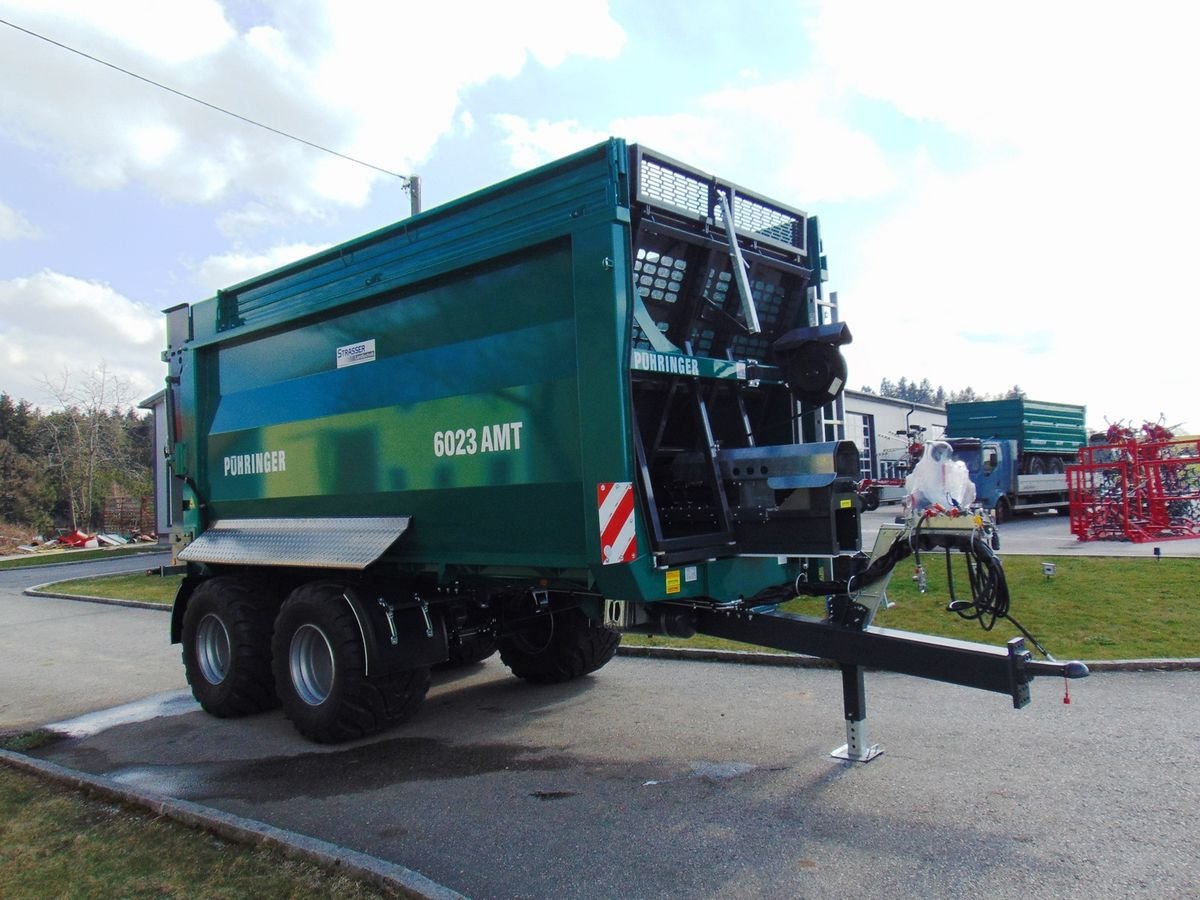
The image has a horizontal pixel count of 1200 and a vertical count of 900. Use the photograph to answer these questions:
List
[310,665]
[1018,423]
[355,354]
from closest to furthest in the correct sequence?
[355,354]
[310,665]
[1018,423]

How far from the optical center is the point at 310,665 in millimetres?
6230

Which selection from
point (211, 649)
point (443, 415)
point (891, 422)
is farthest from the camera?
point (891, 422)

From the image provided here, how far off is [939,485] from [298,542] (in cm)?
438

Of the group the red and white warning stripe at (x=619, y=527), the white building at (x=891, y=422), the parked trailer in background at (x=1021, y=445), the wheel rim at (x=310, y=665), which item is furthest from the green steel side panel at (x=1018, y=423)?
the red and white warning stripe at (x=619, y=527)

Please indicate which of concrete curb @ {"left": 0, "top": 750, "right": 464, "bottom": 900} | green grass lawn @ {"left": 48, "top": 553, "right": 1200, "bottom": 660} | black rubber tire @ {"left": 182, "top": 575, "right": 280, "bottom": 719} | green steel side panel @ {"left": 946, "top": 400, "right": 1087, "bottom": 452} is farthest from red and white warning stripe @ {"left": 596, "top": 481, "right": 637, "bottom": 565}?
green steel side panel @ {"left": 946, "top": 400, "right": 1087, "bottom": 452}

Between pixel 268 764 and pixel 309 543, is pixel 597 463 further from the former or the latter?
pixel 268 764

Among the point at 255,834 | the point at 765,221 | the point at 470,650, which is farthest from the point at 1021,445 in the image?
the point at 255,834

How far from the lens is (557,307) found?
15.5ft

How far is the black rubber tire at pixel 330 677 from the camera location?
5801 millimetres

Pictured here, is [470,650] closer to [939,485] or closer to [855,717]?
[855,717]

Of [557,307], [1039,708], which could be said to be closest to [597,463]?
[557,307]

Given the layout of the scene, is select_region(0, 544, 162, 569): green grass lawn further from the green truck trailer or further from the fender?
the fender

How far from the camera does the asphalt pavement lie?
3.78 m

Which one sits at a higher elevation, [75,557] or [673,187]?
[673,187]
